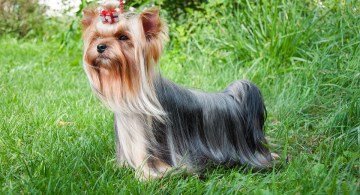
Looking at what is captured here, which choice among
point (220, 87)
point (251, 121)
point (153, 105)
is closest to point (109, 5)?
point (153, 105)

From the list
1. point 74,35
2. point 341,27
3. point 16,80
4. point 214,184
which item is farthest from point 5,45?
point 214,184

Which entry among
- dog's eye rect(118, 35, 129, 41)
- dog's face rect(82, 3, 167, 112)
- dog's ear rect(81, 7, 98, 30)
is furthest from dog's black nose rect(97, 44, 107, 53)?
dog's ear rect(81, 7, 98, 30)

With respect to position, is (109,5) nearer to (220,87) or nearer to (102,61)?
(102,61)

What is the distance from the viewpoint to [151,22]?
9.52 feet

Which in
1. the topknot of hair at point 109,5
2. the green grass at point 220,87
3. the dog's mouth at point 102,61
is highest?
the topknot of hair at point 109,5

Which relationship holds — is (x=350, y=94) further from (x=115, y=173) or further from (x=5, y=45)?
(x=5, y=45)

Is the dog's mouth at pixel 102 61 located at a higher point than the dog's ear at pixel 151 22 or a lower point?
lower

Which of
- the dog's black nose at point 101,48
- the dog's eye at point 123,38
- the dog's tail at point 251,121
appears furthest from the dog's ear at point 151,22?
the dog's tail at point 251,121

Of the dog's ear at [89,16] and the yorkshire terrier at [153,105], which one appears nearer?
the yorkshire terrier at [153,105]

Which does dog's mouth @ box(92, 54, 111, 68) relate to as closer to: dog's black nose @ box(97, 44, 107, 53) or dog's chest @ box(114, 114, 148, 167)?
dog's black nose @ box(97, 44, 107, 53)

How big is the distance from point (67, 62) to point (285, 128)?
416 centimetres

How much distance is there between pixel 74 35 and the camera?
7.61 meters

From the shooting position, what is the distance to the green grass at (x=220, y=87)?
2775mm

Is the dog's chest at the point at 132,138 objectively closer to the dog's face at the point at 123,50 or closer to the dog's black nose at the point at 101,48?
the dog's face at the point at 123,50
